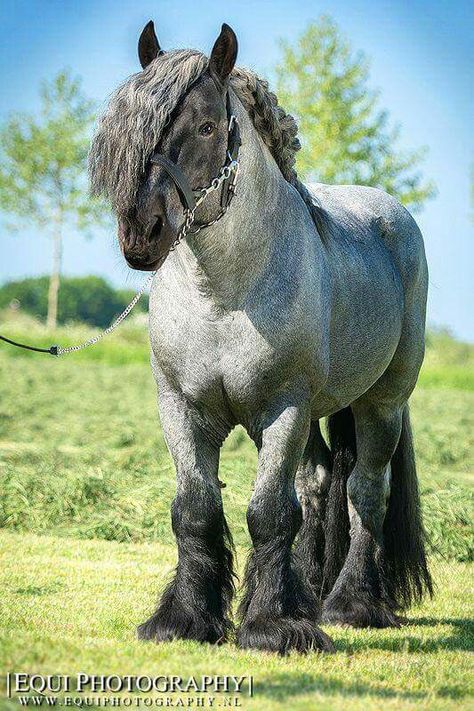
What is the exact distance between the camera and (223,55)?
4273mm

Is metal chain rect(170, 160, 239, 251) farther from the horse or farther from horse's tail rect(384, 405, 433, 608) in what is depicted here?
horse's tail rect(384, 405, 433, 608)

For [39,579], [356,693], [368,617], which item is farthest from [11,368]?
[356,693]

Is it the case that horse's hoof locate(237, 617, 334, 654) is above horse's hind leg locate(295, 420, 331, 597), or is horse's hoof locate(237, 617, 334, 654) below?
below

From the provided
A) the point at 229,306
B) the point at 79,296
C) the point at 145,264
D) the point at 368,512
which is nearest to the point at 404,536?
the point at 368,512

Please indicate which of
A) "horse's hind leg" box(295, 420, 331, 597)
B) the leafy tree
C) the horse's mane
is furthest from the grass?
the leafy tree

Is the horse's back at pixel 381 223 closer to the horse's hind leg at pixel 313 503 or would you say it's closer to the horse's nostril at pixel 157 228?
the horse's hind leg at pixel 313 503

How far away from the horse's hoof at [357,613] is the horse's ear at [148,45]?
2.98 metres

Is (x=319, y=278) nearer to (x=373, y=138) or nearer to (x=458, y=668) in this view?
(x=458, y=668)

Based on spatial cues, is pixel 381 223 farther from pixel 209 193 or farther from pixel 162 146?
pixel 162 146

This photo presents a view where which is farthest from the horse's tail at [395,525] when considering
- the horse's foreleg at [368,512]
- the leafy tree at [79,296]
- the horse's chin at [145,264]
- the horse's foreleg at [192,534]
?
the leafy tree at [79,296]

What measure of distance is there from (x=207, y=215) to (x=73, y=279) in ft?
194

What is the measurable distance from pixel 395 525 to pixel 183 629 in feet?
6.22

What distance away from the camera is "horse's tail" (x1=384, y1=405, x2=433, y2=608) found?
5.95 m

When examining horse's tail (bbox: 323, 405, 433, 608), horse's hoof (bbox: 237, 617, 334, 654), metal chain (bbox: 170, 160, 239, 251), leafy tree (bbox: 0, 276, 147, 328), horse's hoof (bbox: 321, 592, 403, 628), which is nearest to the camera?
metal chain (bbox: 170, 160, 239, 251)
